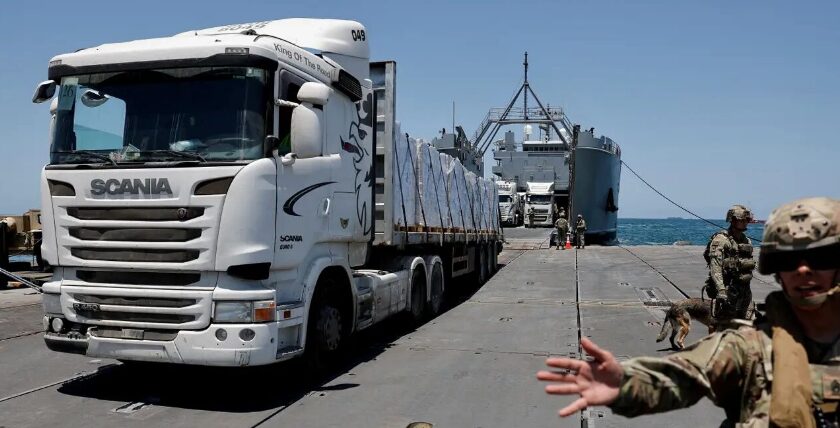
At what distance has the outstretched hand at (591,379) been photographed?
199cm

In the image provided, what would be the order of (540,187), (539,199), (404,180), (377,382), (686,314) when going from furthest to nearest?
1. (540,187)
2. (539,199)
3. (404,180)
4. (686,314)
5. (377,382)

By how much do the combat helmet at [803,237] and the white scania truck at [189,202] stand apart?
4181 millimetres

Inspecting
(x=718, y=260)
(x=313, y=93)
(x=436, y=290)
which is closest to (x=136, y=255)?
(x=313, y=93)

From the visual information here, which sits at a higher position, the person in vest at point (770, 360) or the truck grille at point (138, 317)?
the person in vest at point (770, 360)

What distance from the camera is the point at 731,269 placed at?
23.5ft

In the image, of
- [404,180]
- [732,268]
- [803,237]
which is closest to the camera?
[803,237]

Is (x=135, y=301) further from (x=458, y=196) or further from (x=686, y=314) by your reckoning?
(x=458, y=196)

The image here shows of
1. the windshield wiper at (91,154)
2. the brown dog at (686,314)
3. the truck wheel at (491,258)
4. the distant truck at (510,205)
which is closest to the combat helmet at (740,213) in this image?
the brown dog at (686,314)

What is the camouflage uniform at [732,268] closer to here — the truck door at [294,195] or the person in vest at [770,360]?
the truck door at [294,195]

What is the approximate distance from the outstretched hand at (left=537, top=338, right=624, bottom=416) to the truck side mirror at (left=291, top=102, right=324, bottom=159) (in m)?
4.16

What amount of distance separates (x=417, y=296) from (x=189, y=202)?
206 inches

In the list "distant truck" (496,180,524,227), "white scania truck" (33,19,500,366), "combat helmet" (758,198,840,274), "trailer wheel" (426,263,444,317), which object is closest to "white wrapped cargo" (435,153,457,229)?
"trailer wheel" (426,263,444,317)

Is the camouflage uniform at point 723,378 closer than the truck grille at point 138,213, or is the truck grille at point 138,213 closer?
the camouflage uniform at point 723,378

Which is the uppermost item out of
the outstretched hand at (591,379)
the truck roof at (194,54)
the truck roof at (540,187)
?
the truck roof at (540,187)
